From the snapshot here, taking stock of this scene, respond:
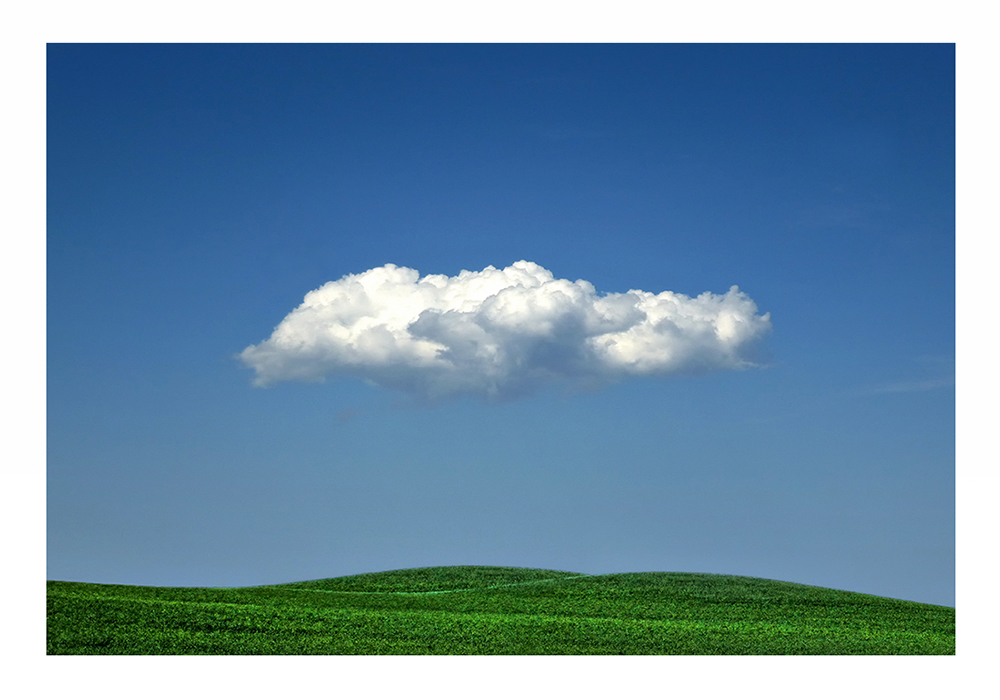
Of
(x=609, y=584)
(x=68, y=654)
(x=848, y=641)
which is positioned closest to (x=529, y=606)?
(x=609, y=584)

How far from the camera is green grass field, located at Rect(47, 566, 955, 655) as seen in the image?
44.7 feet

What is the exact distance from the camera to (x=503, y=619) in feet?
51.4

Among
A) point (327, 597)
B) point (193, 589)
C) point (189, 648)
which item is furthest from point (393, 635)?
point (193, 589)

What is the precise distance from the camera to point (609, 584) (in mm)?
20328

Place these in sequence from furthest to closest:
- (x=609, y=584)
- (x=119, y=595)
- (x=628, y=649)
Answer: (x=609, y=584) < (x=119, y=595) < (x=628, y=649)

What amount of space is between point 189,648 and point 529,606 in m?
6.90

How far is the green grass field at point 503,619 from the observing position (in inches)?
537

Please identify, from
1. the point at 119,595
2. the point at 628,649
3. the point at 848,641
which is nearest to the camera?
the point at 628,649

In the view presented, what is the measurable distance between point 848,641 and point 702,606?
11.9 ft

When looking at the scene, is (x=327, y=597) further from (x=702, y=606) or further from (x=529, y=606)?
(x=702, y=606)

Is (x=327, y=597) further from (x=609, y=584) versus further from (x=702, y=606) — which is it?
(x=702, y=606)
